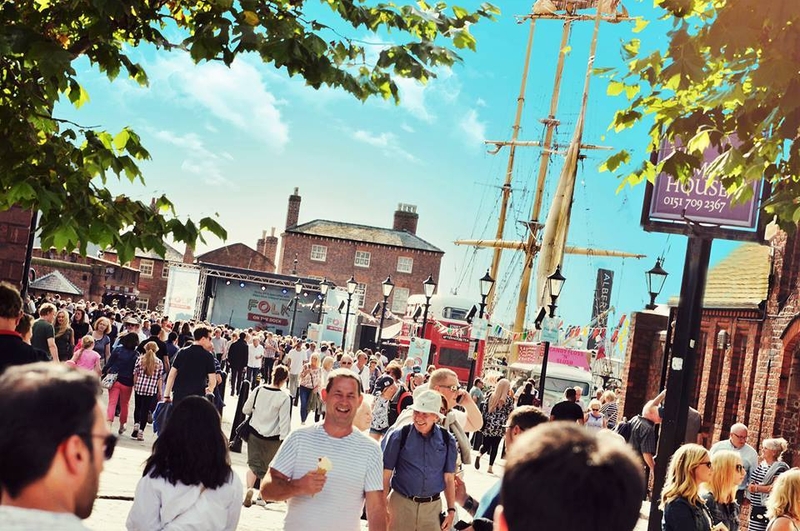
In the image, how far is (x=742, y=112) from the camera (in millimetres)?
6941

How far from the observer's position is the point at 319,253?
90.2m

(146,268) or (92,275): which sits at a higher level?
(146,268)

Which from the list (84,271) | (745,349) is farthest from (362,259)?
(745,349)

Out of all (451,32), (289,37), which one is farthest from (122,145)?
(451,32)

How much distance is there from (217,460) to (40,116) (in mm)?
3649

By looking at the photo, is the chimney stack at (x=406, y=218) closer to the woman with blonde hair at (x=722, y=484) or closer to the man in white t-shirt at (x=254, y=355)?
the man in white t-shirt at (x=254, y=355)

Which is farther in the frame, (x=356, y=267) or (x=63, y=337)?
(x=356, y=267)

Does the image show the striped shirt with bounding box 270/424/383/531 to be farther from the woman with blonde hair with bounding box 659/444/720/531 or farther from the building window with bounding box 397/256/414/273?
the building window with bounding box 397/256/414/273

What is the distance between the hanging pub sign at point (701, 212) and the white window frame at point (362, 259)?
250 ft

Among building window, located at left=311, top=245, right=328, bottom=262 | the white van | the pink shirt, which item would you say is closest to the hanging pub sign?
the pink shirt

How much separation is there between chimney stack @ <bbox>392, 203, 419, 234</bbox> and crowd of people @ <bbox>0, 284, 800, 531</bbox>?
76.0 metres

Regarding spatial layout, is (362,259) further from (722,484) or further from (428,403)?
(722,484)

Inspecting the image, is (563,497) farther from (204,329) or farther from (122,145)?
(204,329)

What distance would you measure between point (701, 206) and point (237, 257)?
79.0m
